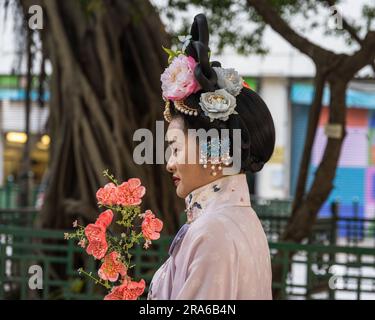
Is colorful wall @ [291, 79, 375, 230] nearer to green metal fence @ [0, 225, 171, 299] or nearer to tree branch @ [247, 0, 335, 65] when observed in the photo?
green metal fence @ [0, 225, 171, 299]

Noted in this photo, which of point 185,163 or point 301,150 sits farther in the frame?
point 301,150

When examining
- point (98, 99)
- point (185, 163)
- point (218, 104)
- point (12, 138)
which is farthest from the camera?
point (12, 138)

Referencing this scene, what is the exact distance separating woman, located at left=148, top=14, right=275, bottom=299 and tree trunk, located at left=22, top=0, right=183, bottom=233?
174 inches

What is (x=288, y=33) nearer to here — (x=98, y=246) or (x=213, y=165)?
(x=213, y=165)

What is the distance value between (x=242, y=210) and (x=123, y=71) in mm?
5271

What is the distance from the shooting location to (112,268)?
7.10 feet

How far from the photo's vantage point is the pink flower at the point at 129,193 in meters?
2.19

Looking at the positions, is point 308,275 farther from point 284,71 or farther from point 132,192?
point 284,71

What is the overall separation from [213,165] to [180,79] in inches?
9.9

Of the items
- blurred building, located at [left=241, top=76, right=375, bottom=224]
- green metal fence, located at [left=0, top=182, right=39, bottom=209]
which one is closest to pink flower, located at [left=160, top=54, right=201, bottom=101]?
green metal fence, located at [left=0, top=182, right=39, bottom=209]

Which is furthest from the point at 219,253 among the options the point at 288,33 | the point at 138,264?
the point at 288,33

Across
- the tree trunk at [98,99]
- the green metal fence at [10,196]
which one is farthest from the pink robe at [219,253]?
the green metal fence at [10,196]

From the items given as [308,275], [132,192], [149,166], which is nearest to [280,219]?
[149,166]
